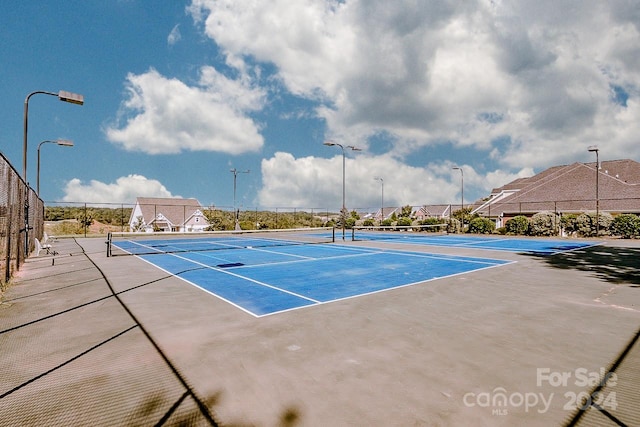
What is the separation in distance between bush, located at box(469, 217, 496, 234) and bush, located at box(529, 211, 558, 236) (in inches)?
147

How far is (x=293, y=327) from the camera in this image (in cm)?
581

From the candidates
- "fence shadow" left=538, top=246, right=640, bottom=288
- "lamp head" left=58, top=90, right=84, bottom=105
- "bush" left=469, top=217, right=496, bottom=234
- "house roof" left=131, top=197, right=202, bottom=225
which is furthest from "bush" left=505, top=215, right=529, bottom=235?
"house roof" left=131, top=197, right=202, bottom=225

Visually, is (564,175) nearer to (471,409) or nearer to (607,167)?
(607,167)

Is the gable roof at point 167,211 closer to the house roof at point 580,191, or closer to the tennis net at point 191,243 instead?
the tennis net at point 191,243

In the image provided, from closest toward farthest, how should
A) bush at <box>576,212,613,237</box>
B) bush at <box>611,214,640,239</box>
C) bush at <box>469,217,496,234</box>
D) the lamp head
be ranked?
1. the lamp head
2. bush at <box>611,214,640,239</box>
3. bush at <box>576,212,613,237</box>
4. bush at <box>469,217,496,234</box>

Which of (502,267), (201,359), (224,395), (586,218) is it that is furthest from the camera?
(586,218)

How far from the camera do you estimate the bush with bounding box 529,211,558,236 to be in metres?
31.4

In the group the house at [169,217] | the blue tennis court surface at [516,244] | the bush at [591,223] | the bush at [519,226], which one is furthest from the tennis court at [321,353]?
the house at [169,217]

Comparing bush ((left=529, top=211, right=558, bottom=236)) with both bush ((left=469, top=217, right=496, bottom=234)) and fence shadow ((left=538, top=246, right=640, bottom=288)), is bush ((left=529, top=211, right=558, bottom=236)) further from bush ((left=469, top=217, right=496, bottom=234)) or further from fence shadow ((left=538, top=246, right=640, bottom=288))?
fence shadow ((left=538, top=246, right=640, bottom=288))

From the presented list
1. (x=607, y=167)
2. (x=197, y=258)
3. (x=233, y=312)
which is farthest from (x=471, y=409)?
(x=607, y=167)

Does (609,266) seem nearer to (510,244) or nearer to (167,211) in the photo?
(510,244)

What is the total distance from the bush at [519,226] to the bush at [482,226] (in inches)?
70.0

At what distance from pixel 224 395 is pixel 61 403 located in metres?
1.72

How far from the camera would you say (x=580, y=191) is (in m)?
41.5
